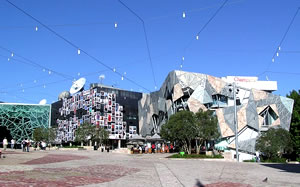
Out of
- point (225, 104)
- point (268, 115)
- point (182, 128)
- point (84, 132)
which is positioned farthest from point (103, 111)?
point (182, 128)

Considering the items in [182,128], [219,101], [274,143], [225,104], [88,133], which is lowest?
[274,143]

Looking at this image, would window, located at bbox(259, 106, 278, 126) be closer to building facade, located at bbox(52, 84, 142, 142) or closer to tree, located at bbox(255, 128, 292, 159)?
tree, located at bbox(255, 128, 292, 159)

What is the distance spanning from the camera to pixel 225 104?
59.2 meters

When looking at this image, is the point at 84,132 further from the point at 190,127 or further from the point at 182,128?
the point at 190,127

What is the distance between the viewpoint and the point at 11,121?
92.4 metres

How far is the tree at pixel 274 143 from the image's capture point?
3875 cm

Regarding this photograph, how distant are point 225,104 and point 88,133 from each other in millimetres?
27664

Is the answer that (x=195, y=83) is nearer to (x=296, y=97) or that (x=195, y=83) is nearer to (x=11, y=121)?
(x=296, y=97)

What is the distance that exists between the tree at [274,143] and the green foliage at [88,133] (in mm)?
34216

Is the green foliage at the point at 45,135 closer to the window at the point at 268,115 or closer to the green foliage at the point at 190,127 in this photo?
the green foliage at the point at 190,127

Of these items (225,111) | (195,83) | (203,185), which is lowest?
(203,185)

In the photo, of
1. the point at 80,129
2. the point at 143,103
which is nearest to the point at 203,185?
the point at 80,129

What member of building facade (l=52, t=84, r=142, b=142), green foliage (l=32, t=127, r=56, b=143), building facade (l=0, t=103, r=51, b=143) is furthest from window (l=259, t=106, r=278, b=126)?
building facade (l=0, t=103, r=51, b=143)

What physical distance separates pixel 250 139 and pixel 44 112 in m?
67.2
